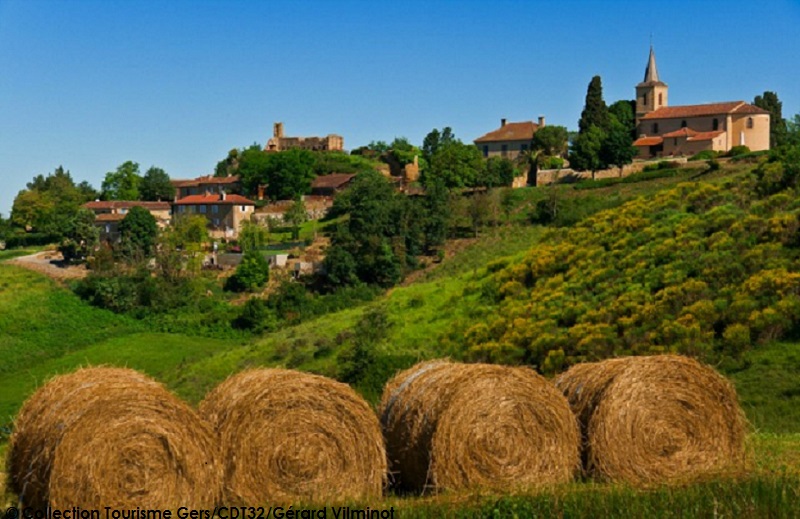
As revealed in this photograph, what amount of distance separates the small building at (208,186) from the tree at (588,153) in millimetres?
33163

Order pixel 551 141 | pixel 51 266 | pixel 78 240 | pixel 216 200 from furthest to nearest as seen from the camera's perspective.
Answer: pixel 551 141, pixel 216 200, pixel 78 240, pixel 51 266

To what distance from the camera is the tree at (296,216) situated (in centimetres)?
7488

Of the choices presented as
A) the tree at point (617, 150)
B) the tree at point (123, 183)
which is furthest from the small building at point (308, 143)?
the tree at point (617, 150)

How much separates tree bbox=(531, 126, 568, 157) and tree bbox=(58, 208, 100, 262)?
136 feet

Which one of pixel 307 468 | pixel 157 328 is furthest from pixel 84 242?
pixel 307 468

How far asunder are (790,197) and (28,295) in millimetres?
42044

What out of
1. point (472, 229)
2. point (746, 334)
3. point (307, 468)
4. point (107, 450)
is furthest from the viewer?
point (472, 229)

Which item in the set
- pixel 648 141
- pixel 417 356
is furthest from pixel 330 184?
pixel 417 356

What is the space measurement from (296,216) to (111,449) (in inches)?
2545

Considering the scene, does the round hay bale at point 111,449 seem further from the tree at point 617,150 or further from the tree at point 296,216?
the tree at point 617,150

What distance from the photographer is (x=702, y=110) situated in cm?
8294

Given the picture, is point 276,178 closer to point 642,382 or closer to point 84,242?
point 84,242

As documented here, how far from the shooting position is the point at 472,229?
6581 centimetres

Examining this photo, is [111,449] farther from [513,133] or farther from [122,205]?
[513,133]
